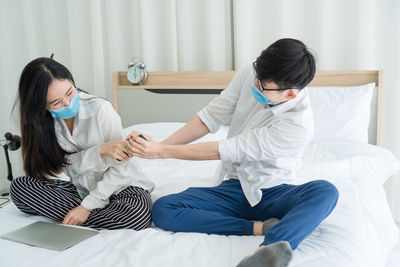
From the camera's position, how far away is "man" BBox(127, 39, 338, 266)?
47.8 inches

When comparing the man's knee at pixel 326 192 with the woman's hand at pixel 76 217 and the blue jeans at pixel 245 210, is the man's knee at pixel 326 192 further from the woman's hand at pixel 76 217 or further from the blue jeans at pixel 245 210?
the woman's hand at pixel 76 217

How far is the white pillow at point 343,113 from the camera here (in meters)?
2.12

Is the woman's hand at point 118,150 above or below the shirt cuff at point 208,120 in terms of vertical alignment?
below

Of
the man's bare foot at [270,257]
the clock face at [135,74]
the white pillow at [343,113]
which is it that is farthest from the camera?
the clock face at [135,74]

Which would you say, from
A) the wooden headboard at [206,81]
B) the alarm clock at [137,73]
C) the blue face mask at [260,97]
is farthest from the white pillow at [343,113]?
the alarm clock at [137,73]

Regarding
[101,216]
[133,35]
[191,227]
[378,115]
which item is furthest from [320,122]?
[133,35]

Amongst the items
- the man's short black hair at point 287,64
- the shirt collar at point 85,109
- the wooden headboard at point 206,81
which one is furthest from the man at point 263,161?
the wooden headboard at point 206,81

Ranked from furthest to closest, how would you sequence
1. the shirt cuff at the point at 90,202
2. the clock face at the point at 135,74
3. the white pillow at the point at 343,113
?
the clock face at the point at 135,74
the white pillow at the point at 343,113
the shirt cuff at the point at 90,202

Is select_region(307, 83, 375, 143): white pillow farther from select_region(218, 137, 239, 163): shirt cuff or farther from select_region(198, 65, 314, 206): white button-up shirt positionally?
select_region(218, 137, 239, 163): shirt cuff

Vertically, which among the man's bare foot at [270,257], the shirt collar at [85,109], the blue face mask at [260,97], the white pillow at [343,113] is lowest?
the man's bare foot at [270,257]

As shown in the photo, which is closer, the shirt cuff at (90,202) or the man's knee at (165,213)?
the man's knee at (165,213)

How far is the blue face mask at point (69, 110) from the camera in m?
1.41

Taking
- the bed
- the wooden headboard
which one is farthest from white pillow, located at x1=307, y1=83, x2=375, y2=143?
the wooden headboard

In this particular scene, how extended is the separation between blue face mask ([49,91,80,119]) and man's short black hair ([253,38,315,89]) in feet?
2.27
